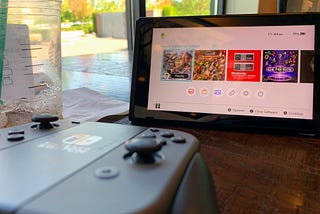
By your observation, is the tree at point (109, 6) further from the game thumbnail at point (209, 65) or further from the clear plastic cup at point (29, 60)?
the game thumbnail at point (209, 65)

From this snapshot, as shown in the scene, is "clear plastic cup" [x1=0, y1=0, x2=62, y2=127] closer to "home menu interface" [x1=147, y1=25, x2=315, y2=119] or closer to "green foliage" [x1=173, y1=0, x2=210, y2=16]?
"home menu interface" [x1=147, y1=25, x2=315, y2=119]

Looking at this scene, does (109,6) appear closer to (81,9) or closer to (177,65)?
(81,9)

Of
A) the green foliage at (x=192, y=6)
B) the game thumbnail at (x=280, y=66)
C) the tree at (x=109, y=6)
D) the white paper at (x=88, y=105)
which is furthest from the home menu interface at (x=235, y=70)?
the tree at (x=109, y=6)

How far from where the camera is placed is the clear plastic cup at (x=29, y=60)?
0.64 meters

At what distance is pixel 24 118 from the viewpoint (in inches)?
25.6

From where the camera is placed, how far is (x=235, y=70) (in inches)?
22.1

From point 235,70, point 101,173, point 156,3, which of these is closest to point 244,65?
point 235,70

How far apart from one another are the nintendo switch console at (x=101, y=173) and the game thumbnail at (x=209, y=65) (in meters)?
0.23

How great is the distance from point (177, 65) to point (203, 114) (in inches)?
3.9

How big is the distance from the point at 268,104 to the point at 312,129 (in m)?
0.08

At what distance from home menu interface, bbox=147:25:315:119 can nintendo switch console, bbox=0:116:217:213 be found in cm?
21

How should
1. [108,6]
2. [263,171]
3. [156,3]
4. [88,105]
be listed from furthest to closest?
1. [108,6]
2. [156,3]
3. [88,105]
4. [263,171]

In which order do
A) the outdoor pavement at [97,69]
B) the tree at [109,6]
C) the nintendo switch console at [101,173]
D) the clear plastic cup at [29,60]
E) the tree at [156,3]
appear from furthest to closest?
1. the tree at [109,6]
2. the tree at [156,3]
3. the outdoor pavement at [97,69]
4. the clear plastic cup at [29,60]
5. the nintendo switch console at [101,173]

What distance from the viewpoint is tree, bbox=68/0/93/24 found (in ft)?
7.45
